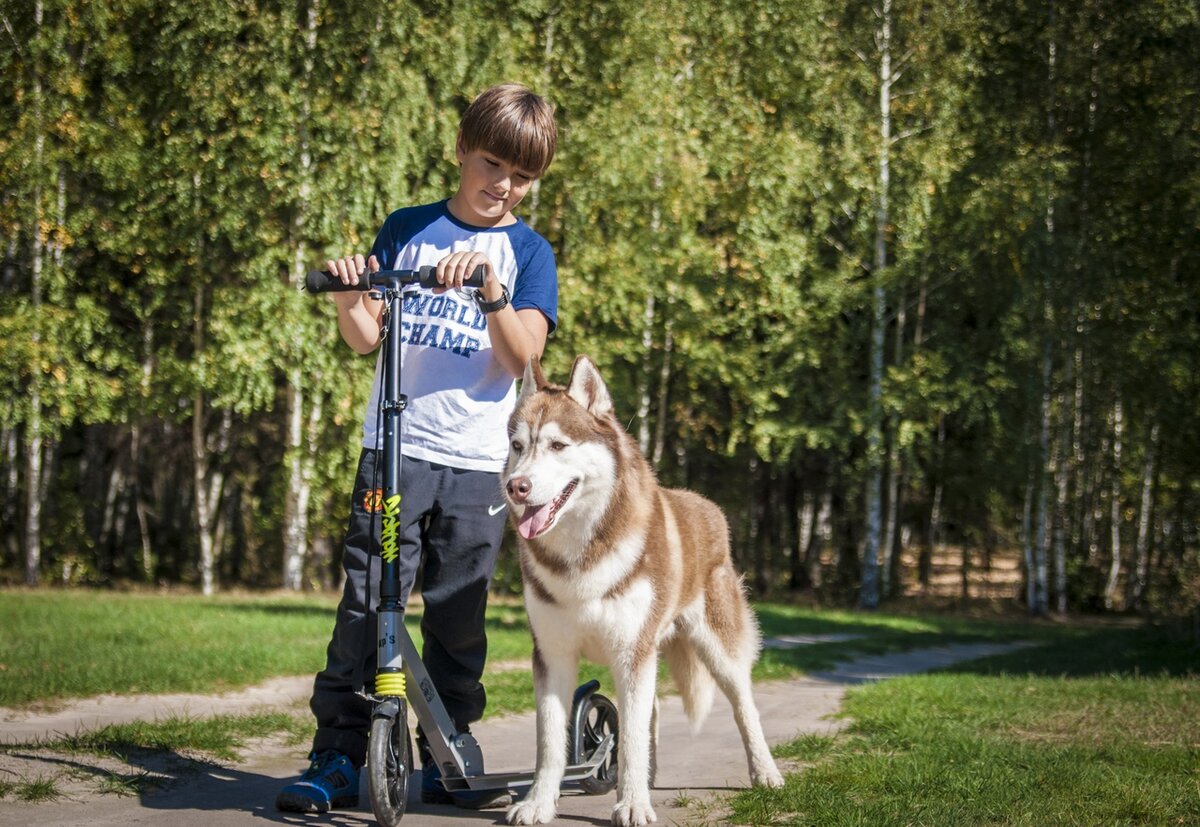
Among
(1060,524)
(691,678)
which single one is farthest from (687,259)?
(691,678)

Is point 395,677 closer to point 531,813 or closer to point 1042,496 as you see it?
point 531,813

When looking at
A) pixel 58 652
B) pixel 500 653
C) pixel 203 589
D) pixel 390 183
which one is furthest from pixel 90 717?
pixel 203 589

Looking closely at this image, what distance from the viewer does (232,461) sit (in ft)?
83.0

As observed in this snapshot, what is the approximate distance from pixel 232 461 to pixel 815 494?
13217 millimetres

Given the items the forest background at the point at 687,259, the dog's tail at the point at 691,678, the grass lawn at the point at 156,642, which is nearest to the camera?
the dog's tail at the point at 691,678

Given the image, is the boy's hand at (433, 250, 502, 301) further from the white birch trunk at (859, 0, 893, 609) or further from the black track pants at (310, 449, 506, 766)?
the white birch trunk at (859, 0, 893, 609)

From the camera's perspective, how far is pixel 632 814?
4.55 meters

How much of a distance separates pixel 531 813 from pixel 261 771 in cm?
176

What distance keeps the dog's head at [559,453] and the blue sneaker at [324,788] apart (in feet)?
3.86

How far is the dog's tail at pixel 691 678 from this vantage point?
18.1 feet

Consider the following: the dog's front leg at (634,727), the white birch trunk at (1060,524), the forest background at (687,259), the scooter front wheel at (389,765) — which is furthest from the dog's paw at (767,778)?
the white birch trunk at (1060,524)

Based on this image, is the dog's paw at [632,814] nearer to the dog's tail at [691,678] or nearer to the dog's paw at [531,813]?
the dog's paw at [531,813]

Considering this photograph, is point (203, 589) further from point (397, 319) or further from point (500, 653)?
point (397, 319)

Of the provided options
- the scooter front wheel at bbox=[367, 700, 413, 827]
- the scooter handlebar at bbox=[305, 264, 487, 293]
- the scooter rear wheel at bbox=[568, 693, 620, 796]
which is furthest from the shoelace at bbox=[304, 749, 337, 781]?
the scooter handlebar at bbox=[305, 264, 487, 293]
